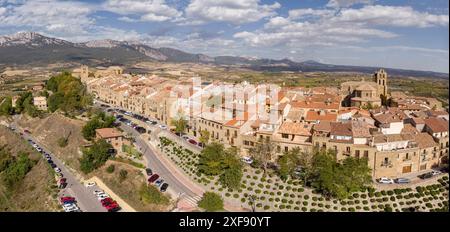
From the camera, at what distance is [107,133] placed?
90.9 ft

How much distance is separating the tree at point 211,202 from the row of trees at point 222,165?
1895mm

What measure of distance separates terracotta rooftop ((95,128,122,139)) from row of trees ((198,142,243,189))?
8.00 meters

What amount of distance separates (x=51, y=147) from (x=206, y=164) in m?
16.0

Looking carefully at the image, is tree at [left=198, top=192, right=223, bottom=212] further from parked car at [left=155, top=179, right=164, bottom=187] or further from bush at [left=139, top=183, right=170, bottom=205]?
parked car at [left=155, top=179, right=164, bottom=187]

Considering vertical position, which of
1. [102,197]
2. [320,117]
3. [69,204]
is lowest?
[69,204]

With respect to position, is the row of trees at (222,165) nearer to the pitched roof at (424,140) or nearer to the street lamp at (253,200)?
the street lamp at (253,200)

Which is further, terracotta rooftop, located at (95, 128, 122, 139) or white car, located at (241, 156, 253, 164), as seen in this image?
terracotta rooftop, located at (95, 128, 122, 139)

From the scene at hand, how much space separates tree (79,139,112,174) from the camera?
80.4 feet

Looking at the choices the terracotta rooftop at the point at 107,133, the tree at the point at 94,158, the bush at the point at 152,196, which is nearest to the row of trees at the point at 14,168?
the tree at the point at 94,158

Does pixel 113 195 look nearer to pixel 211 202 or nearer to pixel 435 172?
pixel 211 202

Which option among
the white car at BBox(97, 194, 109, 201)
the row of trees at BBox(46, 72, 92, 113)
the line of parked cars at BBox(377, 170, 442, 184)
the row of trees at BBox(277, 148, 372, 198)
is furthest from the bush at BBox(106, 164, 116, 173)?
the line of parked cars at BBox(377, 170, 442, 184)

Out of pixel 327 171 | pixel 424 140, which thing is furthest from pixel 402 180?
pixel 327 171

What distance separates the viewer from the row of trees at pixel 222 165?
20125 mm

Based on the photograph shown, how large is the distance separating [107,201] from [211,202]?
5852 millimetres
